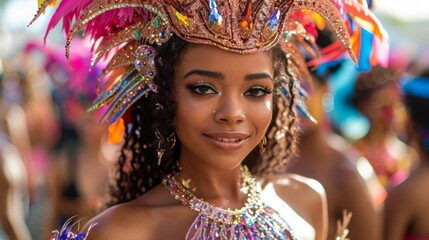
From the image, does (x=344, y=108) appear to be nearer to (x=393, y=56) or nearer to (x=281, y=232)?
(x=393, y=56)

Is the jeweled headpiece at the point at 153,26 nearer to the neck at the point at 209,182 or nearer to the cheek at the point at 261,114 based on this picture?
the cheek at the point at 261,114

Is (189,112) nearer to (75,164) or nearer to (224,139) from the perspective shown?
(224,139)

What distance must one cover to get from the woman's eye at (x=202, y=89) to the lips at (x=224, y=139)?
14 cm

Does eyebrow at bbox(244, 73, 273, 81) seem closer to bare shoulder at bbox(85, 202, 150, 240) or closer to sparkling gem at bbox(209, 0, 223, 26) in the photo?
sparkling gem at bbox(209, 0, 223, 26)

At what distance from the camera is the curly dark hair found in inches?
110

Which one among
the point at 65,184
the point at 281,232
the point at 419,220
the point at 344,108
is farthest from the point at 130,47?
the point at 344,108

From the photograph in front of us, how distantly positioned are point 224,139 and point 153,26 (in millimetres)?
464

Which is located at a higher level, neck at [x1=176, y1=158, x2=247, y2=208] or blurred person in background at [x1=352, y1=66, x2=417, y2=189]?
neck at [x1=176, y1=158, x2=247, y2=208]

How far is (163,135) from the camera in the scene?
2.85 metres

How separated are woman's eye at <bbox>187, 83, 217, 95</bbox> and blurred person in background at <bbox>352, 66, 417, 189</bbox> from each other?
13.6ft

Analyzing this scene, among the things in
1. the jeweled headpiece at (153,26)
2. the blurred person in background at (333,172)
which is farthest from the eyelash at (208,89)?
the blurred person in background at (333,172)

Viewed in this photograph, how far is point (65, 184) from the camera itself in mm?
6031

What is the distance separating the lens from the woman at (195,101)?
107 inches

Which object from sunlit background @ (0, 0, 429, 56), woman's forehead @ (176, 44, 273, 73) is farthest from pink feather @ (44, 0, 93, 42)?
sunlit background @ (0, 0, 429, 56)
